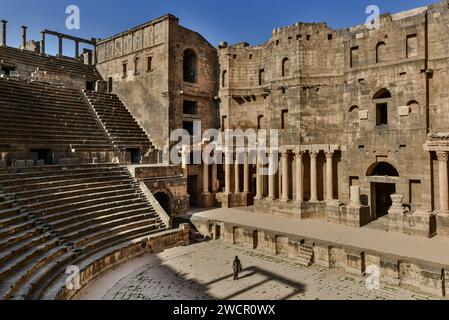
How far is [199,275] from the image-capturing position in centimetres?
1235

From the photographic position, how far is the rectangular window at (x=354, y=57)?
1922 centimetres

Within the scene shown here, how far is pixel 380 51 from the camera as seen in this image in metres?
18.4

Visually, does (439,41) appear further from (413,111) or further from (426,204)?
(426,204)

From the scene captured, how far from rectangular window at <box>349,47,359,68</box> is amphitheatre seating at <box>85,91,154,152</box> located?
1452 cm

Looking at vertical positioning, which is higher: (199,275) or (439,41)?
(439,41)

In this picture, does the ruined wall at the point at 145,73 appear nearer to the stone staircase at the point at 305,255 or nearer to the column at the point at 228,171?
the column at the point at 228,171

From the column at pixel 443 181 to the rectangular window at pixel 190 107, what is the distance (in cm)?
1602

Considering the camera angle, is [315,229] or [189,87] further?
[189,87]

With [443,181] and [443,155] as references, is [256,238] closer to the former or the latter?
[443,181]

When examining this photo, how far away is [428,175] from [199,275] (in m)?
12.6

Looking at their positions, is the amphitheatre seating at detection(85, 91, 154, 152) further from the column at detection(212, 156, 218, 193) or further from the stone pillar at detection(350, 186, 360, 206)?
the stone pillar at detection(350, 186, 360, 206)

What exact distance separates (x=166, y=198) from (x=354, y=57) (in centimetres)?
1410

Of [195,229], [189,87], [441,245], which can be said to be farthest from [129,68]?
[441,245]

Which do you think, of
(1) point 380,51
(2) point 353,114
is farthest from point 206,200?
(1) point 380,51
